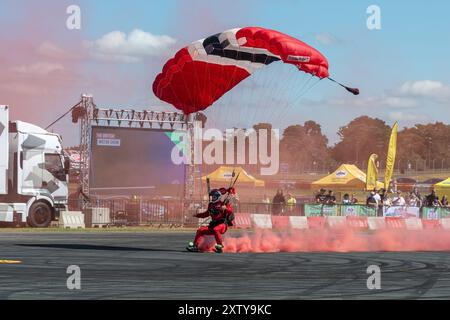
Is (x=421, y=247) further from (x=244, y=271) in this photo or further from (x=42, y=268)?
(x=42, y=268)

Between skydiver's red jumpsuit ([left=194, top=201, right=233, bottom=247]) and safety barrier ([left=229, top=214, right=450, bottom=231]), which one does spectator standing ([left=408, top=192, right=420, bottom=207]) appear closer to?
safety barrier ([left=229, top=214, right=450, bottom=231])

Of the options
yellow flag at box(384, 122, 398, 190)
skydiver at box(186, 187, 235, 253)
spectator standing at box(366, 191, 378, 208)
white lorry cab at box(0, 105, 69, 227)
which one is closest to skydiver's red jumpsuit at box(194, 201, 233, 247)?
skydiver at box(186, 187, 235, 253)

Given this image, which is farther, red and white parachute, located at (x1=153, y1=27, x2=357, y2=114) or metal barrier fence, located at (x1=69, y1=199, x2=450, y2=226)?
metal barrier fence, located at (x1=69, y1=199, x2=450, y2=226)

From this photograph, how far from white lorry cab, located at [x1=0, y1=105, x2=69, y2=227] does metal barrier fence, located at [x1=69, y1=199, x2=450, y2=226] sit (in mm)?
2299

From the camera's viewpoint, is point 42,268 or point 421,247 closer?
point 42,268

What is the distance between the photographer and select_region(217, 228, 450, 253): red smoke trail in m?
20.8

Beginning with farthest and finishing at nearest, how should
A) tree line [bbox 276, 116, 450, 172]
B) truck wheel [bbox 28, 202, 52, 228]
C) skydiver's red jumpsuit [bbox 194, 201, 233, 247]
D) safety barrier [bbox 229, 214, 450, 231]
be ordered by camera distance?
tree line [bbox 276, 116, 450, 172] → safety barrier [bbox 229, 214, 450, 231] → truck wheel [bbox 28, 202, 52, 228] → skydiver's red jumpsuit [bbox 194, 201, 233, 247]

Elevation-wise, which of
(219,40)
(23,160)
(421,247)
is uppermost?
(219,40)

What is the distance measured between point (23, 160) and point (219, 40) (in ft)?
43.4

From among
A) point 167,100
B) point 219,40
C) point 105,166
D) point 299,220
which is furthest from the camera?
point 105,166

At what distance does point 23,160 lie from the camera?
1200 inches

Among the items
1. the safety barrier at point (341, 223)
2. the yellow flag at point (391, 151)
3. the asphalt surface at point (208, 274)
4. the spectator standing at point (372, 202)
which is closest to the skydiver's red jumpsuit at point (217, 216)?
the asphalt surface at point (208, 274)

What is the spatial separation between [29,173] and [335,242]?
13521mm
